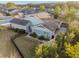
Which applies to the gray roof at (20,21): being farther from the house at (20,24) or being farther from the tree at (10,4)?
the tree at (10,4)

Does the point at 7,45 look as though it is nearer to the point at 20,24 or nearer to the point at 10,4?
the point at 20,24

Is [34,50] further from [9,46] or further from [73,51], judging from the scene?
[73,51]

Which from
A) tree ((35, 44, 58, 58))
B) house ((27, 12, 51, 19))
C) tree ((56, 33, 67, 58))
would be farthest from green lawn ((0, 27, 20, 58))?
tree ((56, 33, 67, 58))

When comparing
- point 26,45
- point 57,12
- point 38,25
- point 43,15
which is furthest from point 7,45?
point 57,12

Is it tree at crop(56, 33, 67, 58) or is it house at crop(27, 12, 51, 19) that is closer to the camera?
tree at crop(56, 33, 67, 58)

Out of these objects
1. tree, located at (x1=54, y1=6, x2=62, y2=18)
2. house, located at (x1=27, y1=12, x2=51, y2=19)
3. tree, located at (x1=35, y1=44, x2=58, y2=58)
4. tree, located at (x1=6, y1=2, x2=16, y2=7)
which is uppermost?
tree, located at (x1=6, y1=2, x2=16, y2=7)

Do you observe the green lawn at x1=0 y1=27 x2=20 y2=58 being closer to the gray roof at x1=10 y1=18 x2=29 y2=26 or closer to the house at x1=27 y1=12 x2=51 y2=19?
the gray roof at x1=10 y1=18 x2=29 y2=26

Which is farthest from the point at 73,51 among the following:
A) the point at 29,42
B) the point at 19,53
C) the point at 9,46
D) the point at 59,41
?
the point at 9,46
